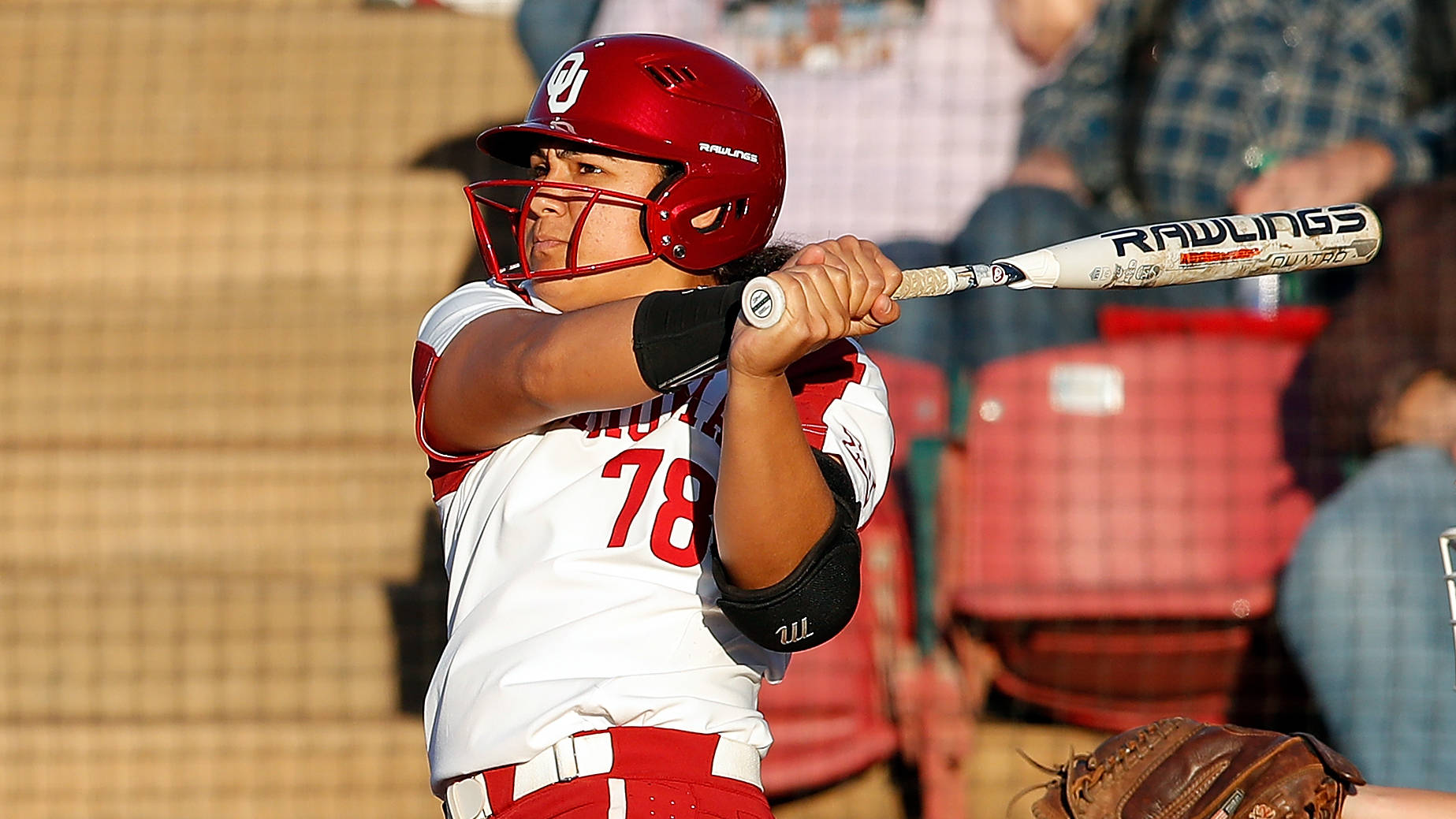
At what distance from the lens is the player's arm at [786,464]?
Result: 4.79ft

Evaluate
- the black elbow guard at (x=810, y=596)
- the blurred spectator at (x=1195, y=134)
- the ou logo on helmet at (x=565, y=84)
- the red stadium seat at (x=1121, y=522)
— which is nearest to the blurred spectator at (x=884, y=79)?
the blurred spectator at (x=1195, y=134)

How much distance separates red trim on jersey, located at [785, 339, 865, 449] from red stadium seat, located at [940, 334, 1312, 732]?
2.11m

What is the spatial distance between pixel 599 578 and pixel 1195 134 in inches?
151

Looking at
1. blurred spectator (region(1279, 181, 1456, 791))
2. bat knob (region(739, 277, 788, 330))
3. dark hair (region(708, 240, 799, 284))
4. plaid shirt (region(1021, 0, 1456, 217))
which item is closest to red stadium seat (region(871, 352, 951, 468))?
blurred spectator (region(1279, 181, 1456, 791))

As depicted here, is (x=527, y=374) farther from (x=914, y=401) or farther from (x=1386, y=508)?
(x=1386, y=508)

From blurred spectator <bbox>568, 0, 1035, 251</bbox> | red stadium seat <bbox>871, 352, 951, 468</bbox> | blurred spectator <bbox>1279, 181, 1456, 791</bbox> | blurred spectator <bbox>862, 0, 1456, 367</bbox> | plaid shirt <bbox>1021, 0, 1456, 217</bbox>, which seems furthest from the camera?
blurred spectator <bbox>568, 0, 1035, 251</bbox>

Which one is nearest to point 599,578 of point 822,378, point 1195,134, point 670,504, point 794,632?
point 670,504

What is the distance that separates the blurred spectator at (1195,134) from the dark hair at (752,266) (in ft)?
8.18

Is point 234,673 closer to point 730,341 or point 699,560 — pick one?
point 699,560

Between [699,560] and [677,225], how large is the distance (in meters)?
0.39

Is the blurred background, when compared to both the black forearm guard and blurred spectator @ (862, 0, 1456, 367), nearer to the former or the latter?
blurred spectator @ (862, 0, 1456, 367)

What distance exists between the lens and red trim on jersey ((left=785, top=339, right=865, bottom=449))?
1.78 meters

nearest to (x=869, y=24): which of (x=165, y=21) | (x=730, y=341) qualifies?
(x=165, y=21)

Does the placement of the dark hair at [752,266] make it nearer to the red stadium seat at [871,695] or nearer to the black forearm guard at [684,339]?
the black forearm guard at [684,339]
